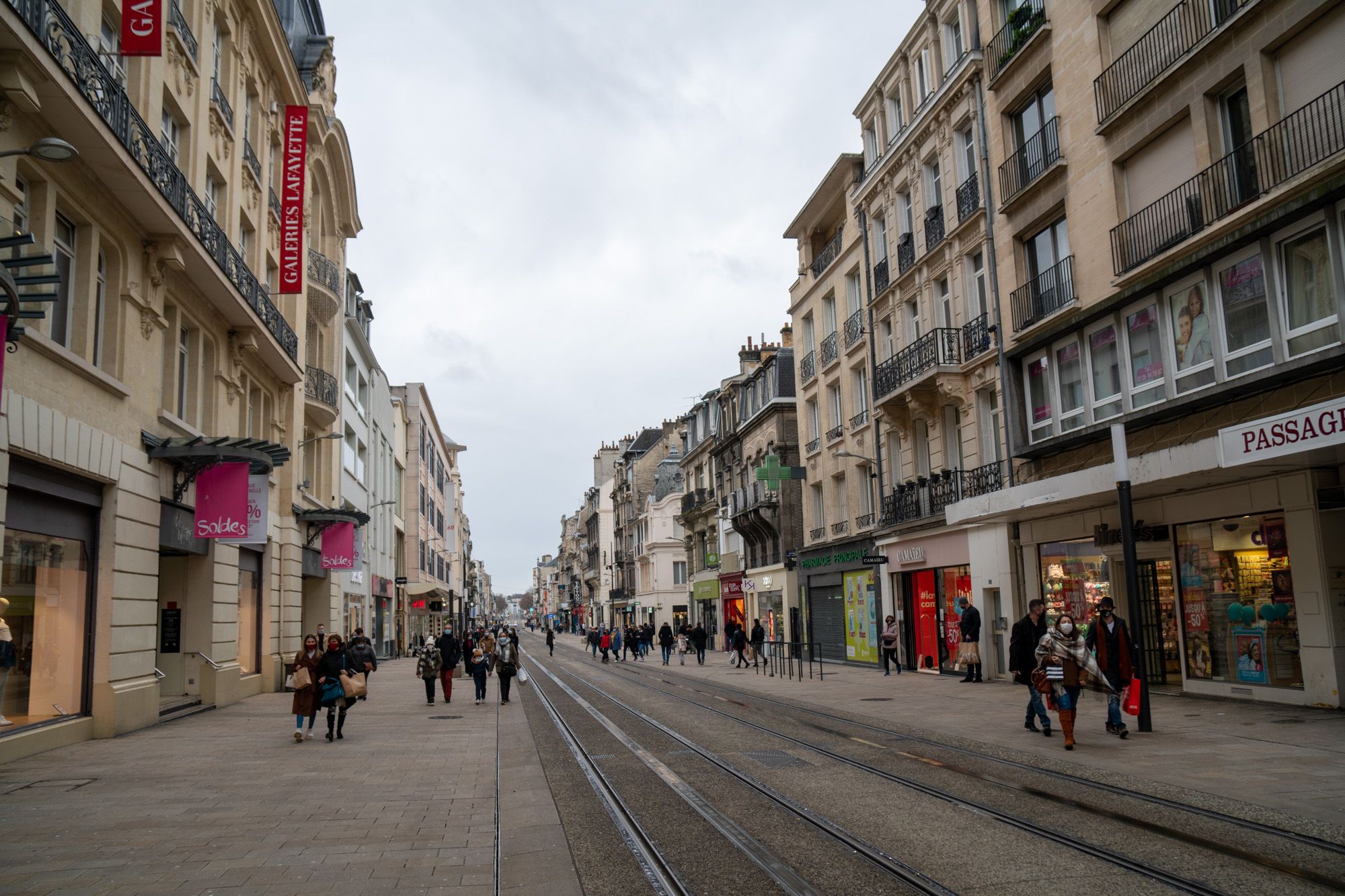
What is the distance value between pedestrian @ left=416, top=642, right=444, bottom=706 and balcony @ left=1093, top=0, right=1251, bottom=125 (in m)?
17.0

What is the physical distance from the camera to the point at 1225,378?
14.9m

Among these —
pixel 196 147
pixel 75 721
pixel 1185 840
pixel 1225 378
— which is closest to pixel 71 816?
pixel 75 721

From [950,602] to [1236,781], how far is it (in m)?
17.3

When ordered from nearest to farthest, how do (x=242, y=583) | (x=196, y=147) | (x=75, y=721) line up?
(x=75, y=721)
(x=196, y=147)
(x=242, y=583)

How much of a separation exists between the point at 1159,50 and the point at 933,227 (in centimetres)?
954

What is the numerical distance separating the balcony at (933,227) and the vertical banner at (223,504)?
17950 millimetres

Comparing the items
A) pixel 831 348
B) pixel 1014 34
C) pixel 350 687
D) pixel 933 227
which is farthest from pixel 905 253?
pixel 350 687

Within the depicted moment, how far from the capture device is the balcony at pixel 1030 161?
66.8 feet

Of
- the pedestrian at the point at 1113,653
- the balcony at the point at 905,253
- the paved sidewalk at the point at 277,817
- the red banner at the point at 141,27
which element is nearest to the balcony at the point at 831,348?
the balcony at the point at 905,253

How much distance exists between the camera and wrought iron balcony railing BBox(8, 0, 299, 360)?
1118 centimetres

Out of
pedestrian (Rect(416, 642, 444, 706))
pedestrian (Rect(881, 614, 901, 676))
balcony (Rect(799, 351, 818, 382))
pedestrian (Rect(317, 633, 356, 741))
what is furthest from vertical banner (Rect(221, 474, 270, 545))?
balcony (Rect(799, 351, 818, 382))

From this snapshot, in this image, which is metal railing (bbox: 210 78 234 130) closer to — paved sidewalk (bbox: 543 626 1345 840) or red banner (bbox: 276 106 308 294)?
red banner (bbox: 276 106 308 294)

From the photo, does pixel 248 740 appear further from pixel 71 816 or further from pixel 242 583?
pixel 242 583

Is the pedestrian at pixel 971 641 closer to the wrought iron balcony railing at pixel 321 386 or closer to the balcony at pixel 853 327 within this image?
the balcony at pixel 853 327
